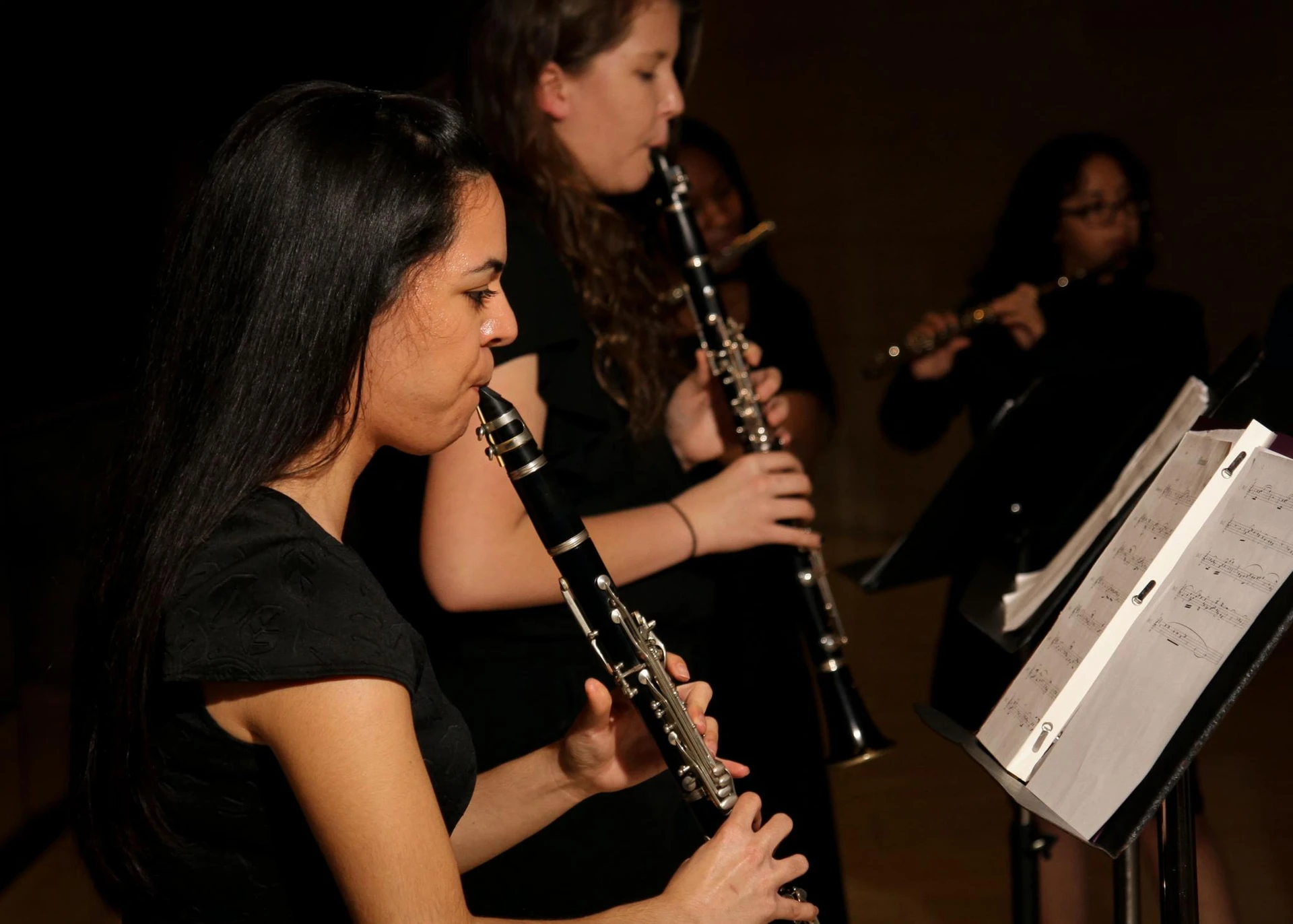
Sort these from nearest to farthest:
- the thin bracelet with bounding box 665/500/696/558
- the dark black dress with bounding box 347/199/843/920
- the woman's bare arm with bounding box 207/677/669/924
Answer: the woman's bare arm with bounding box 207/677/669/924 < the dark black dress with bounding box 347/199/843/920 < the thin bracelet with bounding box 665/500/696/558

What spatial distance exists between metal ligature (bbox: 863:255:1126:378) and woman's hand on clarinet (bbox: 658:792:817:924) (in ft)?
5.58

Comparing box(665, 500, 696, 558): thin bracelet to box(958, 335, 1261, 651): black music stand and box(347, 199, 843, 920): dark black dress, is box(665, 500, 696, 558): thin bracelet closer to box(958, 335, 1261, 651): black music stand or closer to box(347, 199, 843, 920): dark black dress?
box(347, 199, 843, 920): dark black dress

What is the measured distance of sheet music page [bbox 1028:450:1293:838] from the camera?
3.89ft

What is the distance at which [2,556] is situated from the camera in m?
3.39

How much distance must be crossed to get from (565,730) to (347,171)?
2.92 feet

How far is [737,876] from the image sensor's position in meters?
1.21

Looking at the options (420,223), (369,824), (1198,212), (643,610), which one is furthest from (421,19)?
(369,824)

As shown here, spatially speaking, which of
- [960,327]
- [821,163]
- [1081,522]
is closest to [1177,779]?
[1081,522]

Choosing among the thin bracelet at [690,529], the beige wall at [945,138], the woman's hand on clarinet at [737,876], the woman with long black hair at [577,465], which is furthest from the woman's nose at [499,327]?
the beige wall at [945,138]

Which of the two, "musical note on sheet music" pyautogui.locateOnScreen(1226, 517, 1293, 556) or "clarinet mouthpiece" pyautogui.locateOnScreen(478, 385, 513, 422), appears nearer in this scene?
"musical note on sheet music" pyautogui.locateOnScreen(1226, 517, 1293, 556)

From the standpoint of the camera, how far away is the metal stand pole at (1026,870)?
2.19m

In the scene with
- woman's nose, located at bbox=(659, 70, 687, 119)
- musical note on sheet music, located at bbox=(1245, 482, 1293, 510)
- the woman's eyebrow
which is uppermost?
woman's nose, located at bbox=(659, 70, 687, 119)

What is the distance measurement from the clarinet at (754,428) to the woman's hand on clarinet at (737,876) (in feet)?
2.41

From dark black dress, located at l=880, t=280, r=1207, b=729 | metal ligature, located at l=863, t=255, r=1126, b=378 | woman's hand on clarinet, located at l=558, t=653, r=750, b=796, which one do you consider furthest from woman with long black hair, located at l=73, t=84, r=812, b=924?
metal ligature, located at l=863, t=255, r=1126, b=378
